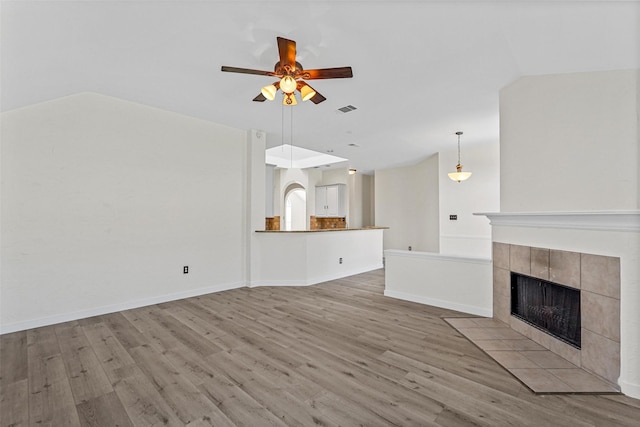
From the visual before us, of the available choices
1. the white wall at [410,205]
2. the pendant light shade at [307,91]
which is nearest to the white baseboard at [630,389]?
the pendant light shade at [307,91]

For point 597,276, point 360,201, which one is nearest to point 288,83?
point 597,276

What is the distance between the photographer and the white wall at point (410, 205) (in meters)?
7.15

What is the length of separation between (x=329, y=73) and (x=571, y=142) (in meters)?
2.36

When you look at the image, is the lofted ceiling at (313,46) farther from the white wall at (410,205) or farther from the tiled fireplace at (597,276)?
the white wall at (410,205)

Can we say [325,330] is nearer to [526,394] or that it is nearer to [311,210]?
[526,394]

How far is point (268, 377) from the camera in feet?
6.80

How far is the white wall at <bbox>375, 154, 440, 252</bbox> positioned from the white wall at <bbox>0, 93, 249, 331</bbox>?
16.8ft

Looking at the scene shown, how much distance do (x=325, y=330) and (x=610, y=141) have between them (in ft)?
10.2

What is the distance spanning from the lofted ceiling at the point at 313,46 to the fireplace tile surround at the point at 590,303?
166 cm

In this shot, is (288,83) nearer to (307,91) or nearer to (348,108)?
(307,91)

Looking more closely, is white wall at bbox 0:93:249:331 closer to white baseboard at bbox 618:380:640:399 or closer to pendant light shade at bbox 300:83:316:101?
pendant light shade at bbox 300:83:316:101

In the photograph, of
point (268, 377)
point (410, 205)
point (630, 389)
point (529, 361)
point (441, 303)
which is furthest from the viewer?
point (410, 205)

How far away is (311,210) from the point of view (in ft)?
30.9

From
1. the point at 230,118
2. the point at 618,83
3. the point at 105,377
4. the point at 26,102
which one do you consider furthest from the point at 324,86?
the point at 105,377
